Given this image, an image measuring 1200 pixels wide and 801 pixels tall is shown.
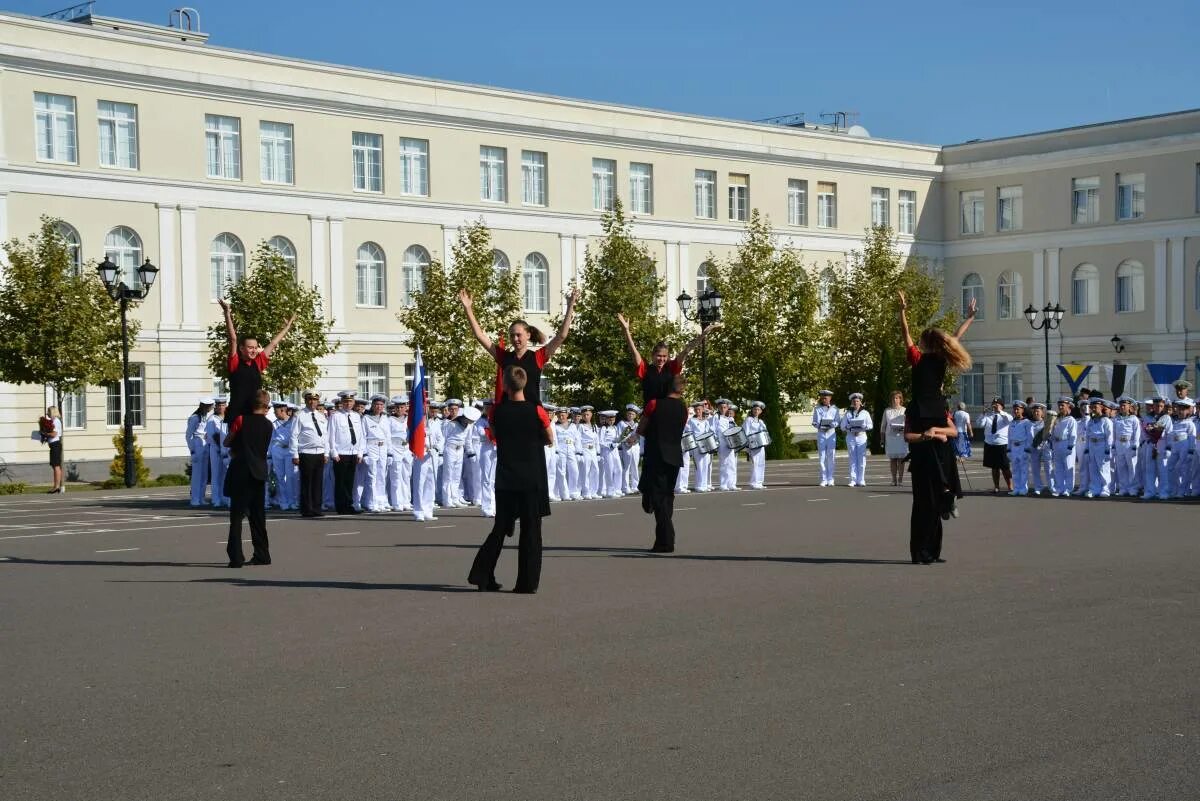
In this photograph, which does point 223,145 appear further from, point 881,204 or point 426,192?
point 881,204

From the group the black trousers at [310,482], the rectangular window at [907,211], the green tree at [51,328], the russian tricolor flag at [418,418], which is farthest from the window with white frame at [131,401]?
the rectangular window at [907,211]

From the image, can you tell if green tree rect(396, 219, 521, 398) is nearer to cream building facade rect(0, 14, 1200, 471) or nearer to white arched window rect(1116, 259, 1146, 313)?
cream building facade rect(0, 14, 1200, 471)

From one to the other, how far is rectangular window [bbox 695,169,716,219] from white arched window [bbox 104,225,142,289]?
23.1 meters

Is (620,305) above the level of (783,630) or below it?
above

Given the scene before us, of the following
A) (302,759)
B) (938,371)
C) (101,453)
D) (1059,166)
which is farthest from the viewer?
(1059,166)

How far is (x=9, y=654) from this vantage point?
10188 millimetres

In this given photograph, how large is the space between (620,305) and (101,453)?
16.3m

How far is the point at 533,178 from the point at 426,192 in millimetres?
4614

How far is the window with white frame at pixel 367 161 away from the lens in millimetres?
52375

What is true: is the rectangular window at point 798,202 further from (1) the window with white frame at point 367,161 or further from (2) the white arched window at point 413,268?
(1) the window with white frame at point 367,161

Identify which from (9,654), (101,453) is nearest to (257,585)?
(9,654)

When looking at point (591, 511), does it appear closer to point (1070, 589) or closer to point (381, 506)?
point (381, 506)

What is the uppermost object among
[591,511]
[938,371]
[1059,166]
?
[1059,166]

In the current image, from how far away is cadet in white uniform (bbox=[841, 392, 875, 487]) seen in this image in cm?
3234
